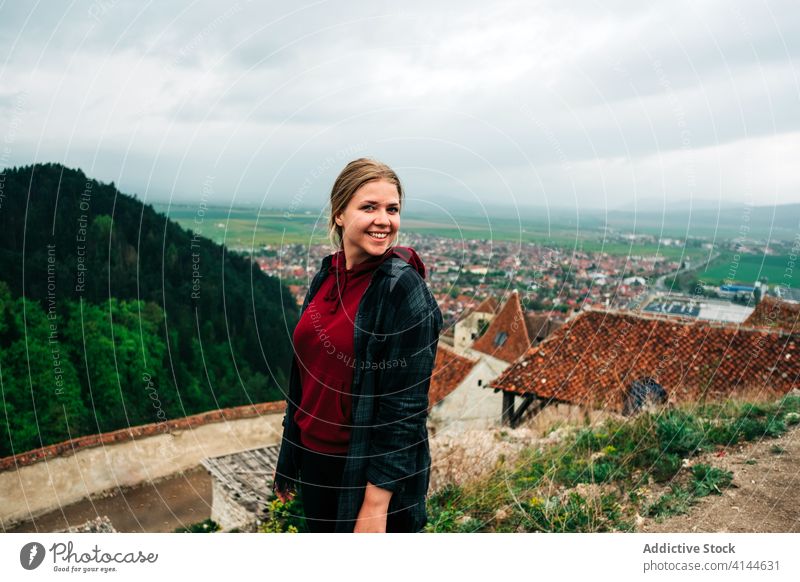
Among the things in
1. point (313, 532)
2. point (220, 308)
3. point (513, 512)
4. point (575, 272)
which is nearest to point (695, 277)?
point (575, 272)

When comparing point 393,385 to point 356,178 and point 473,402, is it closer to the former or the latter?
point 356,178

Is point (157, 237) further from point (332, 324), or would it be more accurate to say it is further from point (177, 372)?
point (332, 324)

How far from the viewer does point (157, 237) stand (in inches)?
181

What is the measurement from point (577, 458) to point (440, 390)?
12237mm

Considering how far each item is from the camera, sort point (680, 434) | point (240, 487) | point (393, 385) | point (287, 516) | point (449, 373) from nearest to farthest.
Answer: point (393, 385) → point (287, 516) → point (680, 434) → point (240, 487) → point (449, 373)

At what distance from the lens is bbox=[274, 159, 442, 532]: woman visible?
1.88 m

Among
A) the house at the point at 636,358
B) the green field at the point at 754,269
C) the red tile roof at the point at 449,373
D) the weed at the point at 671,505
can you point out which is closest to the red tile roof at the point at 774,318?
the house at the point at 636,358

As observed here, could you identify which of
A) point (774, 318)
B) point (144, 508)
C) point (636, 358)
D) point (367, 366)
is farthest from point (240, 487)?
point (774, 318)

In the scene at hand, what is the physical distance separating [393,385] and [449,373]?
Answer: 46.9 ft

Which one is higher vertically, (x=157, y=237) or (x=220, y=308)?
(x=157, y=237)

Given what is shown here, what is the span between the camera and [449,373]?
16.0 m

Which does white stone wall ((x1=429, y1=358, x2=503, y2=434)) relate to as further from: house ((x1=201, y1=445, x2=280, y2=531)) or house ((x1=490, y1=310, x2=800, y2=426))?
house ((x1=201, y1=445, x2=280, y2=531))

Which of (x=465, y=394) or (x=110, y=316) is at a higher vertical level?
(x=110, y=316)

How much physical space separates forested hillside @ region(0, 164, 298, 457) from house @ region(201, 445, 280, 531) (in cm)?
65
